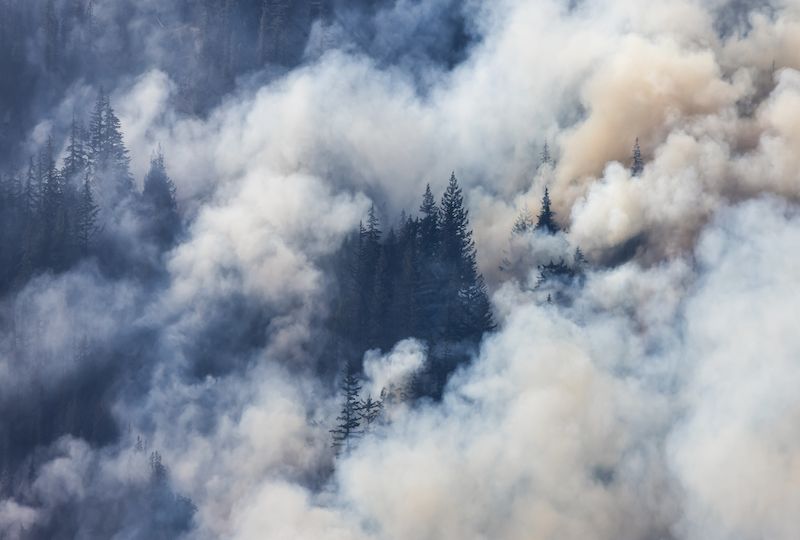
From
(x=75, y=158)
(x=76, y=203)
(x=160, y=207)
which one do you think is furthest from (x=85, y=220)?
(x=75, y=158)

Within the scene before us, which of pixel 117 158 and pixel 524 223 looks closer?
pixel 524 223

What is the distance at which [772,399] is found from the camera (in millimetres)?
52750

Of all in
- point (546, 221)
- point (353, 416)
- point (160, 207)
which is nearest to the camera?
point (353, 416)

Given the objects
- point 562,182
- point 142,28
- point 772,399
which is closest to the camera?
point 772,399

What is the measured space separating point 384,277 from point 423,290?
7.51ft

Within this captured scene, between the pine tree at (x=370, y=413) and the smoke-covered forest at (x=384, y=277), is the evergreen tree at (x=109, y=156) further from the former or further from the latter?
the pine tree at (x=370, y=413)

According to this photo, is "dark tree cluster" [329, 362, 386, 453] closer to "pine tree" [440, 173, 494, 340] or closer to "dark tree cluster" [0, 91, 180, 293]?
"pine tree" [440, 173, 494, 340]

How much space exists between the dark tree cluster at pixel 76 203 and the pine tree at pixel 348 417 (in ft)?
54.5

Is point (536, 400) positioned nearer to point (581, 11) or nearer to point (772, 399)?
point (772, 399)

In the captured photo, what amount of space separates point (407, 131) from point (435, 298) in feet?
47.1

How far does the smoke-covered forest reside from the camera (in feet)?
181

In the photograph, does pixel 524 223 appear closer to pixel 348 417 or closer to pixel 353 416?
pixel 353 416

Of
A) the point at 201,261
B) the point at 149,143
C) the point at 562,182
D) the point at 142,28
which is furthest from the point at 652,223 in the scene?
the point at 142,28

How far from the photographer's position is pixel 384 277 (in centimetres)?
6412
